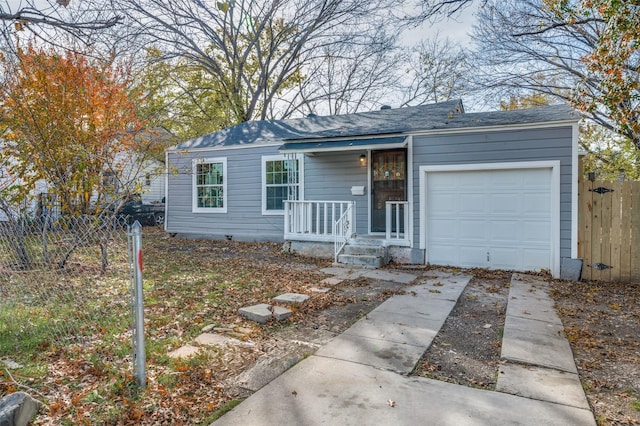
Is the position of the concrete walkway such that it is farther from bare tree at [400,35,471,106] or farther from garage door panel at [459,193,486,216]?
bare tree at [400,35,471,106]

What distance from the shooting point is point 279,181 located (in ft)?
36.2

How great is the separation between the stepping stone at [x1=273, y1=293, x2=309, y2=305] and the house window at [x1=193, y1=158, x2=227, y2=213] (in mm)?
7022

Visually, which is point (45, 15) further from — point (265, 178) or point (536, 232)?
point (536, 232)

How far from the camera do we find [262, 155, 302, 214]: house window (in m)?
10.7

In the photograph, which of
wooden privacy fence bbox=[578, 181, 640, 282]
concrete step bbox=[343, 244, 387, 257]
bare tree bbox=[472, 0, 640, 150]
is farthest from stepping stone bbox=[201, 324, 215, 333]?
bare tree bbox=[472, 0, 640, 150]

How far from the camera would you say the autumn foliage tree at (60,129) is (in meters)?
6.29

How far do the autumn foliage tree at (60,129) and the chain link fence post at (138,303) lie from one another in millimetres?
4444

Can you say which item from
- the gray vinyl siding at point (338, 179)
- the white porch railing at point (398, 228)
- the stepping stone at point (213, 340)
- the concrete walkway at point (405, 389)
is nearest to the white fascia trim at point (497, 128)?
the white porch railing at point (398, 228)

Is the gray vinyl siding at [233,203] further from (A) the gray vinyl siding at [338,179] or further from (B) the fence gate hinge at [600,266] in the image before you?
(B) the fence gate hinge at [600,266]

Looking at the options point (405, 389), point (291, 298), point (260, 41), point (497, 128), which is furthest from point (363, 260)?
point (260, 41)

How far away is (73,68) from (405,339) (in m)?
8.00

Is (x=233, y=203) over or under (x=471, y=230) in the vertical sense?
over

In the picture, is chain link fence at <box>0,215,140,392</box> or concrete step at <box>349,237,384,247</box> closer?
chain link fence at <box>0,215,140,392</box>

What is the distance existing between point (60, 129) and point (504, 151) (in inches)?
312
